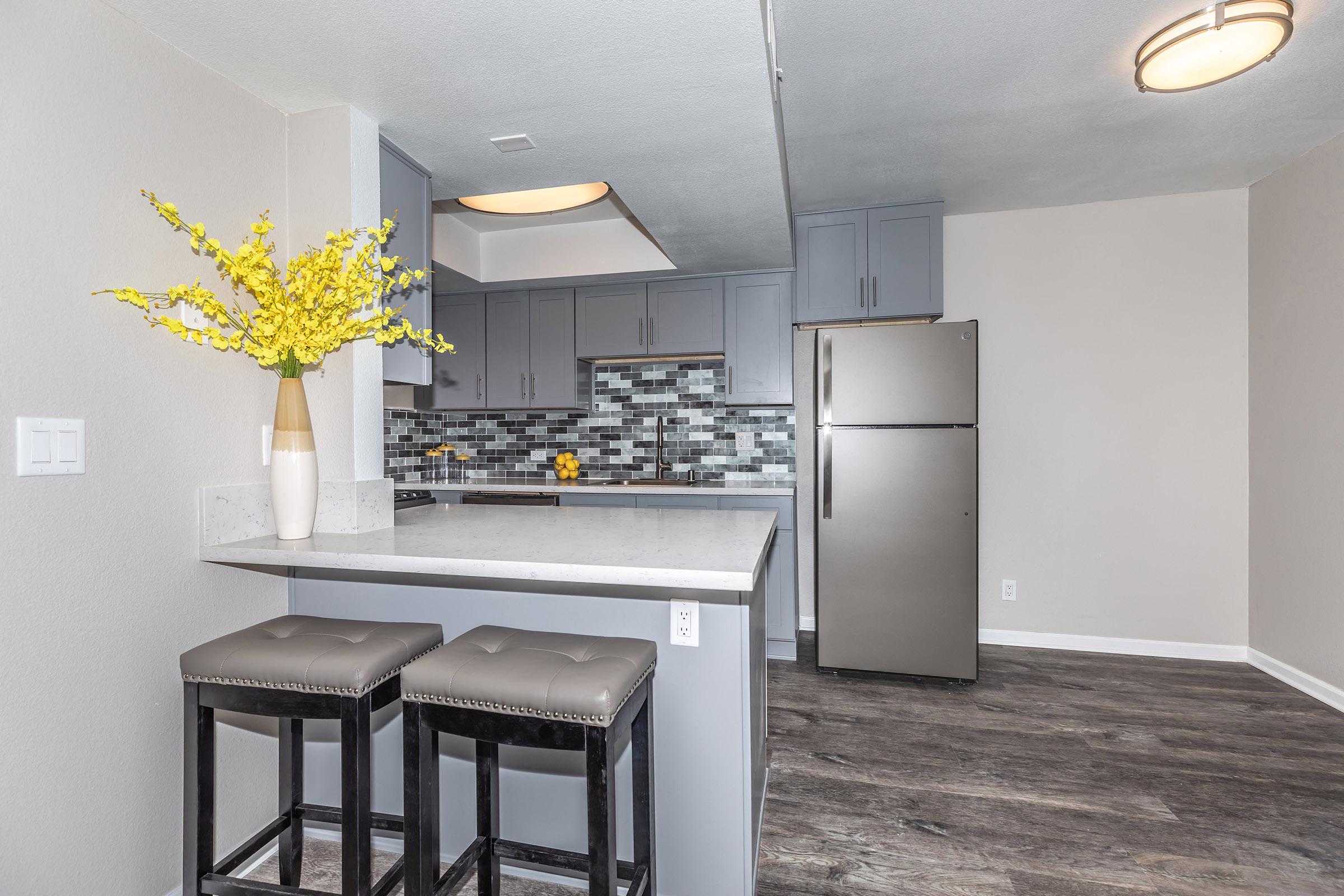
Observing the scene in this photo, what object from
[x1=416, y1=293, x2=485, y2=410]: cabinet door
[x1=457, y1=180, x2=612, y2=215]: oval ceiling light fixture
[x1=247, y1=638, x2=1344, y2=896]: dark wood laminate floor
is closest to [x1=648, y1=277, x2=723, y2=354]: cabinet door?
[x1=457, y1=180, x2=612, y2=215]: oval ceiling light fixture

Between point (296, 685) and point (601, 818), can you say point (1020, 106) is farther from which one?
point (296, 685)

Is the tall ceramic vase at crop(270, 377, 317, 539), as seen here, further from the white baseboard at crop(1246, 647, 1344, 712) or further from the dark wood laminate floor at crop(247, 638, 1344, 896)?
the white baseboard at crop(1246, 647, 1344, 712)

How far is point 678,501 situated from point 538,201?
6.02 ft

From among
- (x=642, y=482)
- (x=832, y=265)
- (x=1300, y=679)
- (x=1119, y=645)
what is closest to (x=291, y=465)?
(x=642, y=482)

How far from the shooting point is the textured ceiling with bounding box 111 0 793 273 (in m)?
1.45

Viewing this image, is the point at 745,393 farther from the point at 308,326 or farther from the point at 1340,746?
the point at 1340,746

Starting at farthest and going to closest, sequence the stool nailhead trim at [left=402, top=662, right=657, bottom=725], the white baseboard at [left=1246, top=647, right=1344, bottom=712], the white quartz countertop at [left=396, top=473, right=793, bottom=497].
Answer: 1. the white quartz countertop at [left=396, top=473, right=793, bottom=497]
2. the white baseboard at [left=1246, top=647, right=1344, bottom=712]
3. the stool nailhead trim at [left=402, top=662, right=657, bottom=725]

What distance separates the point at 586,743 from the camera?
1173 mm

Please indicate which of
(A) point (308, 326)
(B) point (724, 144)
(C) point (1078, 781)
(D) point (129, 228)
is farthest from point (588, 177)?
(C) point (1078, 781)

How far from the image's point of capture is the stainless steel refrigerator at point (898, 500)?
305 centimetres

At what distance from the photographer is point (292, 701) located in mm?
1312

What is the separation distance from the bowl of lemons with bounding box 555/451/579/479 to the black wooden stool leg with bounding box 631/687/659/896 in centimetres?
287

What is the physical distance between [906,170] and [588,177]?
1613 millimetres

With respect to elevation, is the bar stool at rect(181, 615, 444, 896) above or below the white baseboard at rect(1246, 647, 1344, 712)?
above
